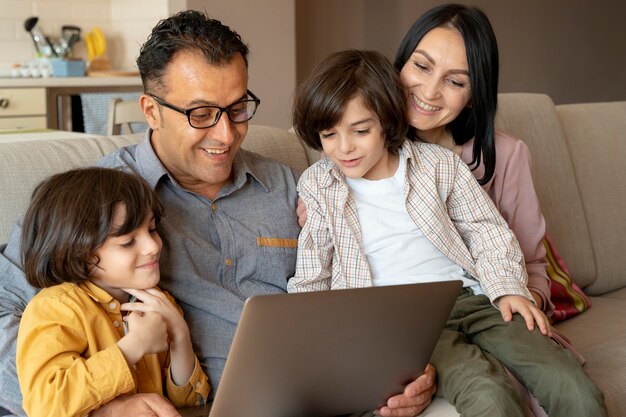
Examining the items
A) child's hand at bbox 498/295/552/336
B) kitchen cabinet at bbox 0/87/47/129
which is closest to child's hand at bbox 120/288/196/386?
child's hand at bbox 498/295/552/336

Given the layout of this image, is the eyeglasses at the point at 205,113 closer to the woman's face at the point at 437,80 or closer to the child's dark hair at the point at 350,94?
the child's dark hair at the point at 350,94

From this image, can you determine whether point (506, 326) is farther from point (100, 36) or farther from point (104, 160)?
point (100, 36)

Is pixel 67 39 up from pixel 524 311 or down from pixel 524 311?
up

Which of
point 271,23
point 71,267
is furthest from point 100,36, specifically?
point 71,267

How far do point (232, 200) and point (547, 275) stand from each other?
876 mm

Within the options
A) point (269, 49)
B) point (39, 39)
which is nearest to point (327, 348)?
point (269, 49)

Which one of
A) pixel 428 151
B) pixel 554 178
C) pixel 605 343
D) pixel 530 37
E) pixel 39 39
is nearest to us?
pixel 428 151

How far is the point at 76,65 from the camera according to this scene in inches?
185

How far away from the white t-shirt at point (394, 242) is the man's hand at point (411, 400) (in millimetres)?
280

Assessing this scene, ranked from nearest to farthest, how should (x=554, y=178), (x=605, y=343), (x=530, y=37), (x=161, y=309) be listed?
1. (x=161, y=309)
2. (x=605, y=343)
3. (x=554, y=178)
4. (x=530, y=37)

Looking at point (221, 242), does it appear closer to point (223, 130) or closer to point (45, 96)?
point (223, 130)

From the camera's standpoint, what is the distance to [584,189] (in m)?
2.92

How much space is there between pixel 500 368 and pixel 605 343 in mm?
611

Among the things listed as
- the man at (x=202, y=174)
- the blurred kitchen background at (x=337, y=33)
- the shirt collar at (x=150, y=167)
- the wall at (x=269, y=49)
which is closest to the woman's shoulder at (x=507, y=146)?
the man at (x=202, y=174)
